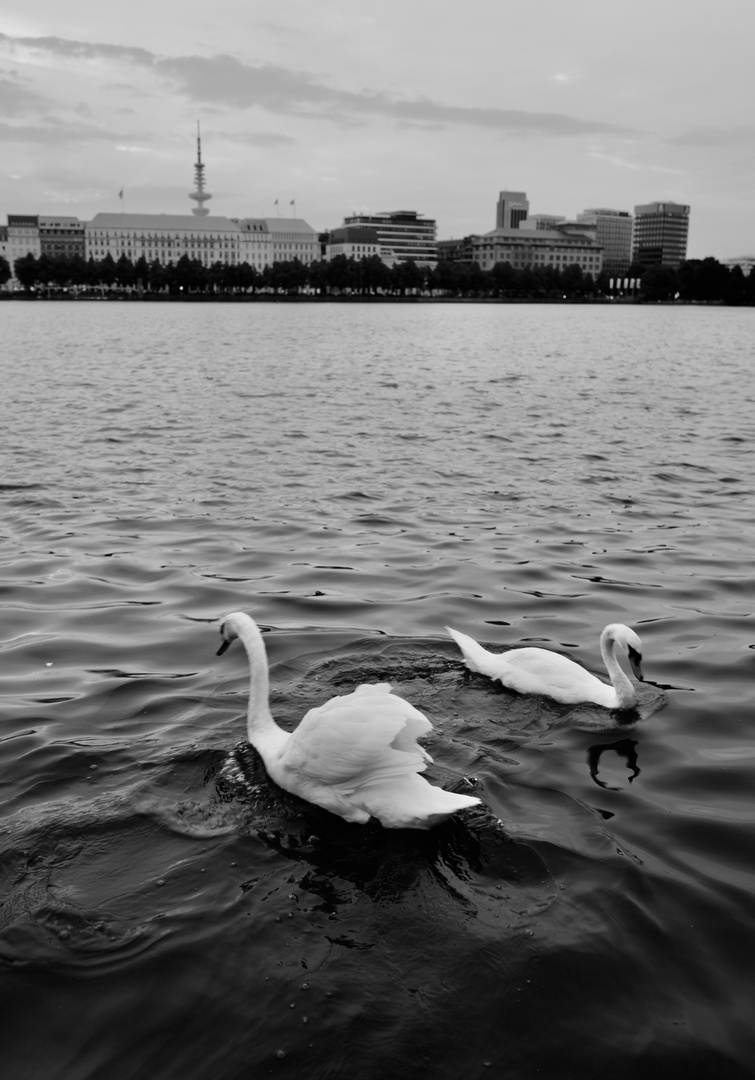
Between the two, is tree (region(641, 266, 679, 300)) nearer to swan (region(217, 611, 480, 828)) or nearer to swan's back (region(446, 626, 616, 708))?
swan's back (region(446, 626, 616, 708))

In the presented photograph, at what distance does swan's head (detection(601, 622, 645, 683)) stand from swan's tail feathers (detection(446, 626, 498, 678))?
2.98 ft

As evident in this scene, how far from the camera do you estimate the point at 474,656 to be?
8.09m

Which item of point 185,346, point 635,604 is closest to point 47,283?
point 185,346

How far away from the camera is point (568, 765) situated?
270 inches

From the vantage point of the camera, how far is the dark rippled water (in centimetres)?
448

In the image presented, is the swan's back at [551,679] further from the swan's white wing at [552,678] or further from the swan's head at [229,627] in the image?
the swan's head at [229,627]

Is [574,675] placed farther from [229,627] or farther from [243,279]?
[243,279]

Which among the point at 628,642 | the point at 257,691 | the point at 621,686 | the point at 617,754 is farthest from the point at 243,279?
the point at 617,754

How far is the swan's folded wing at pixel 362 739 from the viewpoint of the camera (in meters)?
5.61

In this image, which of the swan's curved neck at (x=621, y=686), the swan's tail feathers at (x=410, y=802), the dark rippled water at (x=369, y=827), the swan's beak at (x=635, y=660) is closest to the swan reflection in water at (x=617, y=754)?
the dark rippled water at (x=369, y=827)

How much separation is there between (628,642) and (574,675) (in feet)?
1.56

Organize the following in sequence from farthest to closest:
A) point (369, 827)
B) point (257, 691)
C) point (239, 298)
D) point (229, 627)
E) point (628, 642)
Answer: point (239, 298), point (628, 642), point (229, 627), point (257, 691), point (369, 827)

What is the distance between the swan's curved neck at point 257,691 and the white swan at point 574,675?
6.63ft

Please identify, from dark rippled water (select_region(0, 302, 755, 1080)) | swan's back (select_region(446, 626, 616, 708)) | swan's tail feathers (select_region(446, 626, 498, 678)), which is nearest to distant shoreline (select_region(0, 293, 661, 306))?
dark rippled water (select_region(0, 302, 755, 1080))
